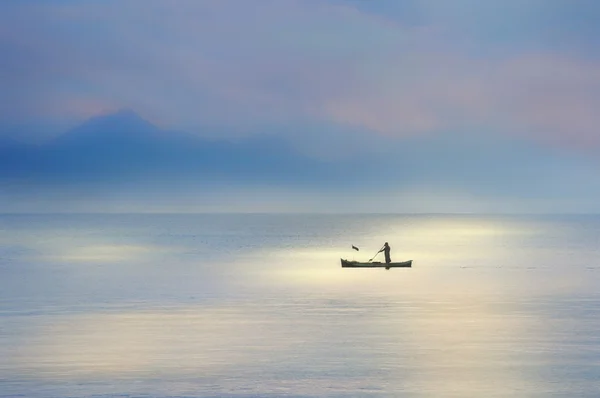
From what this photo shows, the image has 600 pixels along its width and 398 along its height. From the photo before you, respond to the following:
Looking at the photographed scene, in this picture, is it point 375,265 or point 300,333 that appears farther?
point 375,265

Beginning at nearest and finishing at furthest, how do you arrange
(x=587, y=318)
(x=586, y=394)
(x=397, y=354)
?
1. (x=586, y=394)
2. (x=397, y=354)
3. (x=587, y=318)

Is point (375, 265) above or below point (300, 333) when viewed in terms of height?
above

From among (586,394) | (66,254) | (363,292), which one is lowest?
(586,394)

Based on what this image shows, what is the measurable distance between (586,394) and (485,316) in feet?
55.9

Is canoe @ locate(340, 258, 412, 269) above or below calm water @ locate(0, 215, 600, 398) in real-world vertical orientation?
above

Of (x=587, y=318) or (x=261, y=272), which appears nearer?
(x=587, y=318)

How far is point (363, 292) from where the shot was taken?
189 feet

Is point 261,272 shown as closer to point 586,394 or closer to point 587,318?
point 587,318

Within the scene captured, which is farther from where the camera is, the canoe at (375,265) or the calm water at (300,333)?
the canoe at (375,265)

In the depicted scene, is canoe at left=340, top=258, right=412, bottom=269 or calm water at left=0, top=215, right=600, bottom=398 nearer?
calm water at left=0, top=215, right=600, bottom=398

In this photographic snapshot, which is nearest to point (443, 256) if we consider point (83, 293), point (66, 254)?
point (66, 254)

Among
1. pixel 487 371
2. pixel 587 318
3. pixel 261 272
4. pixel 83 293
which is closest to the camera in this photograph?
pixel 487 371

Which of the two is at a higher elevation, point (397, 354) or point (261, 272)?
point (261, 272)

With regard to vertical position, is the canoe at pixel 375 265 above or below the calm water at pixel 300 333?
above
